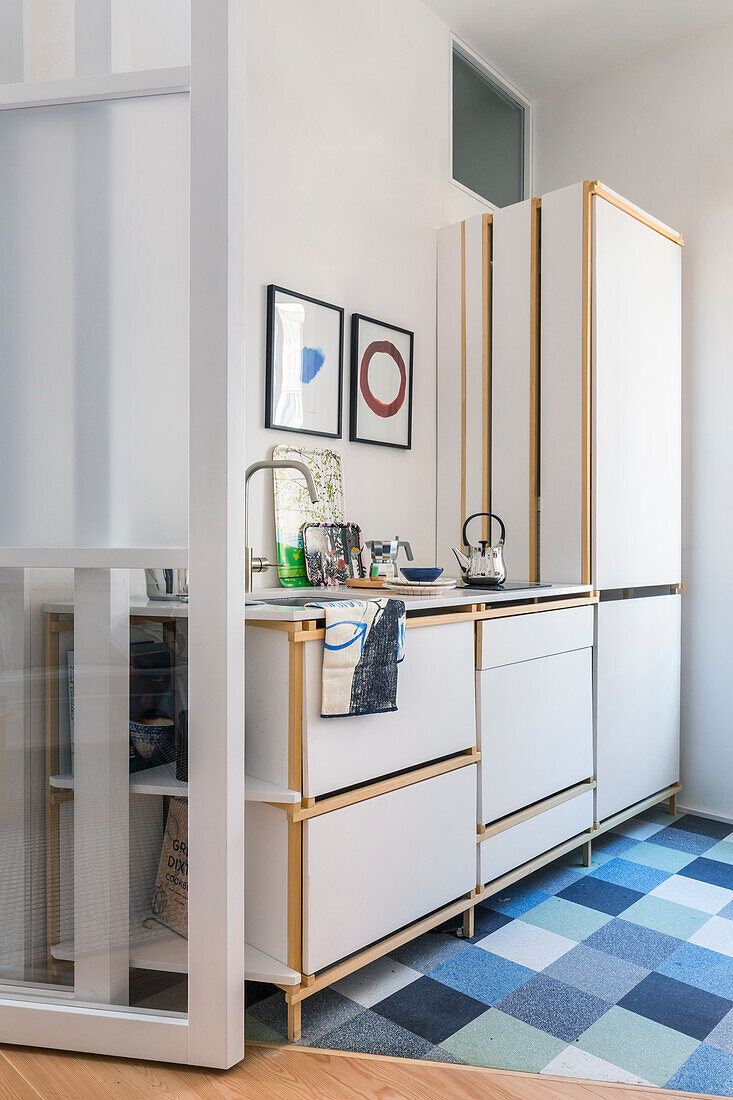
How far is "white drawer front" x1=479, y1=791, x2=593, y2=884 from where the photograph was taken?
2016 millimetres

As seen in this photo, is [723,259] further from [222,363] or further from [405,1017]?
[405,1017]

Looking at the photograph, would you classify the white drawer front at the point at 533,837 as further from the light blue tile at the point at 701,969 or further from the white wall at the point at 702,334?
the white wall at the point at 702,334

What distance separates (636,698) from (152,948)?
1787mm

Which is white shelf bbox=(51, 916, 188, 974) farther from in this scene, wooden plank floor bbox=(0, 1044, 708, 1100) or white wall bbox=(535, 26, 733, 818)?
white wall bbox=(535, 26, 733, 818)

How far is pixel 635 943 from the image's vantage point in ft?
6.42

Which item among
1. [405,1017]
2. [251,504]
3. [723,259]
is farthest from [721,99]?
[405,1017]

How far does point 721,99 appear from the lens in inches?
112

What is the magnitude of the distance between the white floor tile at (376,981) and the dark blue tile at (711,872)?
1.04m

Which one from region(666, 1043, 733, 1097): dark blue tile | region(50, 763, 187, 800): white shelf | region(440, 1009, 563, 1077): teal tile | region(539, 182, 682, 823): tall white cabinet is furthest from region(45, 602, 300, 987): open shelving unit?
region(539, 182, 682, 823): tall white cabinet

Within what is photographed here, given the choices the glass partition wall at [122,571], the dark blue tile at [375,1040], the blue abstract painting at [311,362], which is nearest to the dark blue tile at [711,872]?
the dark blue tile at [375,1040]

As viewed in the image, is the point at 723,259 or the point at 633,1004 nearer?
the point at 633,1004

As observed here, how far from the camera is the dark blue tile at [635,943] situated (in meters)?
1.89

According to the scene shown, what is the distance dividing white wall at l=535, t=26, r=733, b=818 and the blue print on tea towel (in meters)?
1.72

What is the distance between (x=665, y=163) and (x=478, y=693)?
2.28 meters
